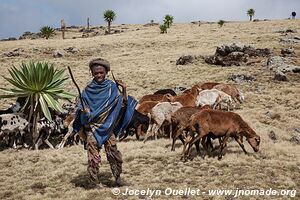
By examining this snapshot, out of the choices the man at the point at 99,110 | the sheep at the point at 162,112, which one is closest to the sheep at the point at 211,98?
the sheep at the point at 162,112

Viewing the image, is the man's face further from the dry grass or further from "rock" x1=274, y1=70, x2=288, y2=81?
"rock" x1=274, y1=70, x2=288, y2=81

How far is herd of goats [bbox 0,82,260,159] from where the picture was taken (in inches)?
484

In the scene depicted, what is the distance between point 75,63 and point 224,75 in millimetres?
18163

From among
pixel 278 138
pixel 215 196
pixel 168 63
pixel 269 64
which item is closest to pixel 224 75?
pixel 269 64

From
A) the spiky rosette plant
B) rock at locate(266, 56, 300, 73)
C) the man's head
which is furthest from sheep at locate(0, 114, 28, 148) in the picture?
rock at locate(266, 56, 300, 73)

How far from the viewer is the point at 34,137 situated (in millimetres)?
16062

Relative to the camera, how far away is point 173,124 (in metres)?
16.5

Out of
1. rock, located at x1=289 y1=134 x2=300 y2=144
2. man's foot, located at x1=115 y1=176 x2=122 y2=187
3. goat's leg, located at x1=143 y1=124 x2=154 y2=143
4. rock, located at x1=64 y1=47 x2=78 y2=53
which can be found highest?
rock, located at x1=64 y1=47 x2=78 y2=53

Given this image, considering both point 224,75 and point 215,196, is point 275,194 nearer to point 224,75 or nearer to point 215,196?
point 215,196

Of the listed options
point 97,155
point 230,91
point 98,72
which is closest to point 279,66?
point 230,91

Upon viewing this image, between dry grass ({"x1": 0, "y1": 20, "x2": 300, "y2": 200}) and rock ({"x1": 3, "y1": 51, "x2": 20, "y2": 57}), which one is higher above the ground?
rock ({"x1": 3, "y1": 51, "x2": 20, "y2": 57})

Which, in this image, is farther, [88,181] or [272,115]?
[272,115]

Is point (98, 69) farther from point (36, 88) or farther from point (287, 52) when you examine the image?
point (287, 52)

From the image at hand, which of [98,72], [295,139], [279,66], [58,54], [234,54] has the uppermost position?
[98,72]
